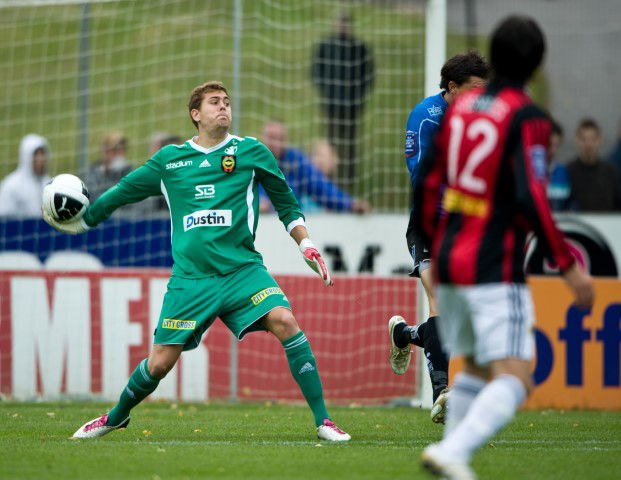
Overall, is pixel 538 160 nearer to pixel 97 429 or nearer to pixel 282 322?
pixel 282 322

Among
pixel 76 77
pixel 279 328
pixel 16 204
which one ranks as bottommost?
pixel 279 328

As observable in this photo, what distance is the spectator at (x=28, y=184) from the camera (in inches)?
514

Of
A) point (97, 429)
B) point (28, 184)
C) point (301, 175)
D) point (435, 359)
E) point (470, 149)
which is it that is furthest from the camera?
point (28, 184)

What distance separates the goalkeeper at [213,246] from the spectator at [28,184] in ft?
18.1

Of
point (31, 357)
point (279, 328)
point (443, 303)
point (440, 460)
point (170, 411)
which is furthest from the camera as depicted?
point (31, 357)

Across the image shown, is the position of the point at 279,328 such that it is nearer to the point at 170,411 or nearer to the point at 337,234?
the point at 170,411

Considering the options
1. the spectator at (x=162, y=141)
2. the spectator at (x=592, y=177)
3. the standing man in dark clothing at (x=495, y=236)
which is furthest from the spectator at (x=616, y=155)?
the standing man in dark clothing at (x=495, y=236)

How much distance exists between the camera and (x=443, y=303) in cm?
536

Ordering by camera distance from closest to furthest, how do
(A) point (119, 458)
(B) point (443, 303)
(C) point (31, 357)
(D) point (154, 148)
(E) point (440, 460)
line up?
(E) point (440, 460), (B) point (443, 303), (A) point (119, 458), (C) point (31, 357), (D) point (154, 148)

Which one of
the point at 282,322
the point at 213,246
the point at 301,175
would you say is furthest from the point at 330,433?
the point at 301,175

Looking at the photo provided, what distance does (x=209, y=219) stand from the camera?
7.60m

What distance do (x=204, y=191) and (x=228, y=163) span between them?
243mm

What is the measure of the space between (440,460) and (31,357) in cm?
759


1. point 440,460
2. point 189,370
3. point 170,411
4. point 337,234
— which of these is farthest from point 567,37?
point 440,460
